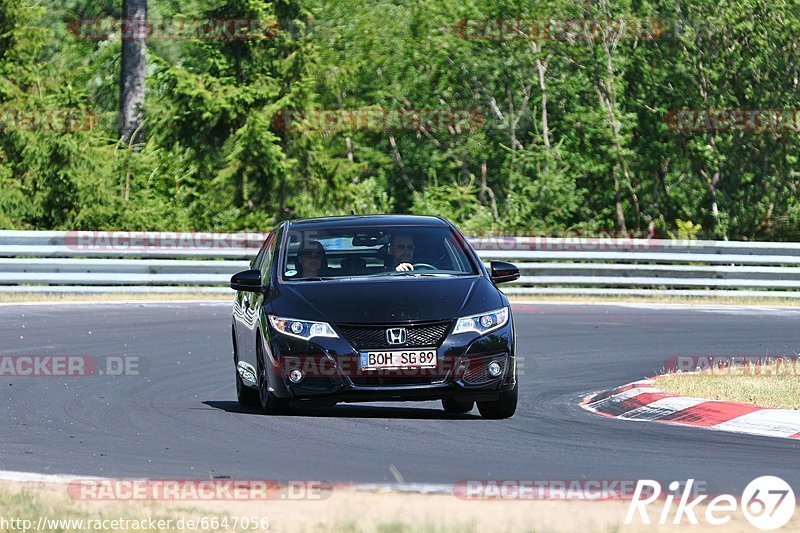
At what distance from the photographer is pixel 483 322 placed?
1119cm

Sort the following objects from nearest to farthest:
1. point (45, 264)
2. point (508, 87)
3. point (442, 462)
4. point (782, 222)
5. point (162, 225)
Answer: point (442, 462), point (45, 264), point (162, 225), point (782, 222), point (508, 87)

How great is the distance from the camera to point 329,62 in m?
42.2

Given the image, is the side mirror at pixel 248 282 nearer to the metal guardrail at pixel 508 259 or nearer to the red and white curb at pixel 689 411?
the red and white curb at pixel 689 411

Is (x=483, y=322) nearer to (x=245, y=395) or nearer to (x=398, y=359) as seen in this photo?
(x=398, y=359)

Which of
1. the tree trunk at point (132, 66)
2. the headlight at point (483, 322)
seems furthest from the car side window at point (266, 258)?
the tree trunk at point (132, 66)

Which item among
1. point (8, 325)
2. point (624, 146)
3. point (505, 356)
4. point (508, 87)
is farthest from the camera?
point (508, 87)

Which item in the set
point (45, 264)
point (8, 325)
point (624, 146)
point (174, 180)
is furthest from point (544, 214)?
point (8, 325)

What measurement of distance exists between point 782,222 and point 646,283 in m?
9.09

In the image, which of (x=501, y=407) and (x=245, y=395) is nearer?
(x=501, y=407)

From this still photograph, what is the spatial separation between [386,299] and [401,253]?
1.11 meters

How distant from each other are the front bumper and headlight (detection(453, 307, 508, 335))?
0.04m

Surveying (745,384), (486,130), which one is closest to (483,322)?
(745,384)

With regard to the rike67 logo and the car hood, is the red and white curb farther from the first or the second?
the rike67 logo

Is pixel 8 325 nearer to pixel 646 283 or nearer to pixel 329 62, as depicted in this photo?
pixel 646 283
